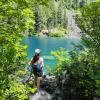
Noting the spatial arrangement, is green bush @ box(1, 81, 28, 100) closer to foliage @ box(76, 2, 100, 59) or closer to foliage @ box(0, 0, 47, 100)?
foliage @ box(0, 0, 47, 100)

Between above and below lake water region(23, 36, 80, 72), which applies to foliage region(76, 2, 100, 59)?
above

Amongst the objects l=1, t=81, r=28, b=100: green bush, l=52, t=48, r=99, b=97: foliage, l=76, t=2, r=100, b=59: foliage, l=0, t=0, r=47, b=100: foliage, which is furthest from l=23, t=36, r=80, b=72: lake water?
l=1, t=81, r=28, b=100: green bush

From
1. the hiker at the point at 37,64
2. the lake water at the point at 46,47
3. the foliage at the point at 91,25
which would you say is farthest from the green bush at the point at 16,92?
the lake water at the point at 46,47

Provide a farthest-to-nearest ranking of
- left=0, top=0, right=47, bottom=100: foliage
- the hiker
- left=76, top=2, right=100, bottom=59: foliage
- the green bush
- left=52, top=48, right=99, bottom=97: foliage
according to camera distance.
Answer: left=76, top=2, right=100, bottom=59: foliage
left=52, top=48, right=99, bottom=97: foliage
the hiker
the green bush
left=0, top=0, right=47, bottom=100: foliage

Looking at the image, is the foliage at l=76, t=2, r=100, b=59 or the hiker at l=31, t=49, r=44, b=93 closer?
the hiker at l=31, t=49, r=44, b=93

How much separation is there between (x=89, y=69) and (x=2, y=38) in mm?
7373

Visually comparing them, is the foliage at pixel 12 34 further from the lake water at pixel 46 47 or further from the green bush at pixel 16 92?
the lake water at pixel 46 47

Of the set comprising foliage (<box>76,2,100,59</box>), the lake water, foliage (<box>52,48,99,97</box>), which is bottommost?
the lake water

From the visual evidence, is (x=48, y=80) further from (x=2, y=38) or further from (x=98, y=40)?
(x=2, y=38)

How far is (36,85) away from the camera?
634 inches

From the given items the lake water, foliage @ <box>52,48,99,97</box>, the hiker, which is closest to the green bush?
the hiker

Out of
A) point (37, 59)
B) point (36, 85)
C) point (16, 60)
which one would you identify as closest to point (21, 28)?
point (16, 60)

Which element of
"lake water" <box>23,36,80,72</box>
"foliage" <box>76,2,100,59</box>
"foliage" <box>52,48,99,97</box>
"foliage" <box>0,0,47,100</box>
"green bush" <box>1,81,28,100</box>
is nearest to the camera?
"foliage" <box>0,0,47,100</box>

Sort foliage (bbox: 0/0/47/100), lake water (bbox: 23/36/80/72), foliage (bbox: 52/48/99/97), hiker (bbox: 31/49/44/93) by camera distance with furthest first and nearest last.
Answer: lake water (bbox: 23/36/80/72)
foliage (bbox: 52/48/99/97)
hiker (bbox: 31/49/44/93)
foliage (bbox: 0/0/47/100)
